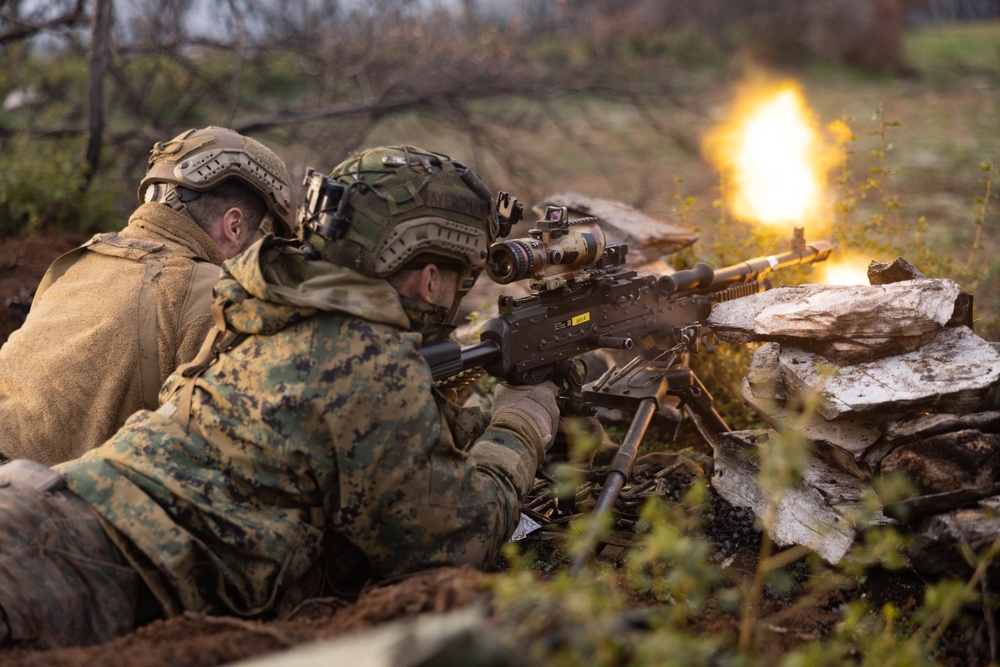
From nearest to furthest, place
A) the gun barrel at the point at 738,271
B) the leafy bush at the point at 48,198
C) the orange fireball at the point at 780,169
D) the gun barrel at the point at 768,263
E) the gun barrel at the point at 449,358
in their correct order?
the gun barrel at the point at 449,358
the gun barrel at the point at 738,271
the gun barrel at the point at 768,263
the orange fireball at the point at 780,169
the leafy bush at the point at 48,198

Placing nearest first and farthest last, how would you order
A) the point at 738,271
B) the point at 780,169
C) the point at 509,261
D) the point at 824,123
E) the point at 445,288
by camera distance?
the point at 445,288
the point at 509,261
the point at 738,271
the point at 780,169
the point at 824,123

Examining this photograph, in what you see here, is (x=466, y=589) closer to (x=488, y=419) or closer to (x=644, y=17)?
(x=488, y=419)

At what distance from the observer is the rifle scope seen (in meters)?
4.03

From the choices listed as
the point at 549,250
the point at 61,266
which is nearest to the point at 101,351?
the point at 61,266

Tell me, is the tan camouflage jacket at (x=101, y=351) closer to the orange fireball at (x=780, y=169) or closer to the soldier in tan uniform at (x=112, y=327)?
the soldier in tan uniform at (x=112, y=327)

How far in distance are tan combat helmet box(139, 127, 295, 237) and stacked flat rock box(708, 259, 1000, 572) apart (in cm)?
268

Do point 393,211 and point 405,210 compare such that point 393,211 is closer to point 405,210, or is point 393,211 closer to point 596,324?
point 405,210

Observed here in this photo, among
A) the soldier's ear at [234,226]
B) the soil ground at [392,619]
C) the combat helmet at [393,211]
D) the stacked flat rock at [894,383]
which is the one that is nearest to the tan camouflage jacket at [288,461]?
the combat helmet at [393,211]

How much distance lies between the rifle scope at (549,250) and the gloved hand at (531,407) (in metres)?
0.52

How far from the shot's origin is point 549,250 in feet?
13.6

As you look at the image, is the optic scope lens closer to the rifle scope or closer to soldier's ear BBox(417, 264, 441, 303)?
the rifle scope

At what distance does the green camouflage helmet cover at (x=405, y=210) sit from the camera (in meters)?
3.35

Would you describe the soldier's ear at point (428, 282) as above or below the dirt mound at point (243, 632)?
above

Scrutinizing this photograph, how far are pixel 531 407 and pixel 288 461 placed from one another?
1.30 metres
